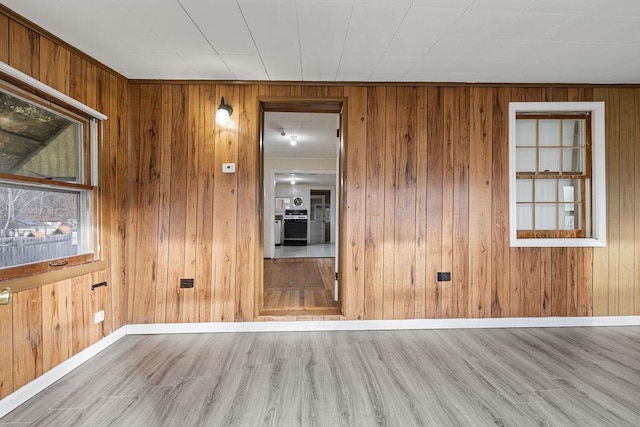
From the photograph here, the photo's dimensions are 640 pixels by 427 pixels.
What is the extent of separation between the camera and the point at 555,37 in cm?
220

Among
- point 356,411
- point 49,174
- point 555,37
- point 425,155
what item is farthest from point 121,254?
point 555,37

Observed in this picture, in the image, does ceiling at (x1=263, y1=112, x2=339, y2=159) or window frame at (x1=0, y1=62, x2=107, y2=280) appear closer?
window frame at (x1=0, y1=62, x2=107, y2=280)

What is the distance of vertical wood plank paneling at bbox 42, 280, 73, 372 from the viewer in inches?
80.0

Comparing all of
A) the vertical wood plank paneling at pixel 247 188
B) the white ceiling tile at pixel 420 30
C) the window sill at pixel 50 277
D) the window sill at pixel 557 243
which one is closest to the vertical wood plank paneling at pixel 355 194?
the white ceiling tile at pixel 420 30

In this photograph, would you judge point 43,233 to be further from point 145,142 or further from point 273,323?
point 273,323

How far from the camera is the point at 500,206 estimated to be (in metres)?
3.01

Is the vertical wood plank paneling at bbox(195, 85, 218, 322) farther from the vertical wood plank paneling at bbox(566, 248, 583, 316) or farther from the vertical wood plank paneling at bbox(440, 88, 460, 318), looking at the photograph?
the vertical wood plank paneling at bbox(566, 248, 583, 316)

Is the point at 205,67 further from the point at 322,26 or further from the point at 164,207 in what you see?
the point at 164,207

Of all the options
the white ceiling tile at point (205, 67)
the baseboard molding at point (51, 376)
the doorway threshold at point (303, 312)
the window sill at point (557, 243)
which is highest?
the white ceiling tile at point (205, 67)

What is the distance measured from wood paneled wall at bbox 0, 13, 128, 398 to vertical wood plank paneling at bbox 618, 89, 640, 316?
4.90 m

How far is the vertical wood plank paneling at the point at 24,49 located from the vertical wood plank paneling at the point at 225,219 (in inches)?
51.2

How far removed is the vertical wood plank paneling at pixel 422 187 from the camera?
9.80 ft

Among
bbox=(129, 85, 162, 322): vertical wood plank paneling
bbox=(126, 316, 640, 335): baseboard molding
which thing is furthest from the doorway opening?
bbox=(129, 85, 162, 322): vertical wood plank paneling

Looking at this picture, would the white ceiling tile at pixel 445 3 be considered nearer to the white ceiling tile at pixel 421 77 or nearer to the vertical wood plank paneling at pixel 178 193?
the white ceiling tile at pixel 421 77
